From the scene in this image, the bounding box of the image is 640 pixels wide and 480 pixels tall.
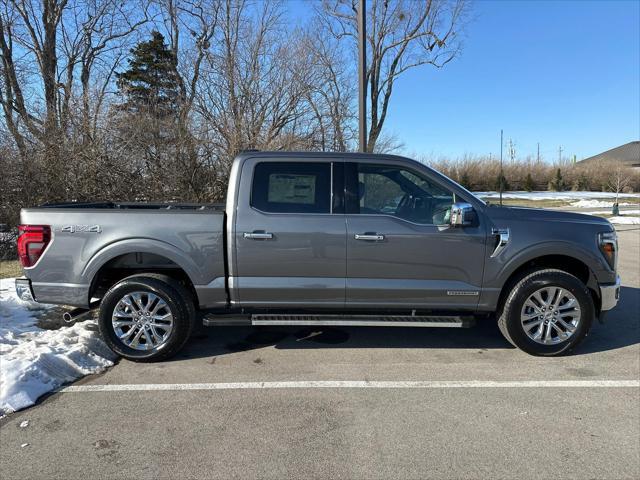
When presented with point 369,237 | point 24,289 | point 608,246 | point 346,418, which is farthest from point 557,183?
point 24,289

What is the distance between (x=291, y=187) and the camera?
4199mm

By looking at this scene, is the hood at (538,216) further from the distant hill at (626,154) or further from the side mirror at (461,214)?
the distant hill at (626,154)

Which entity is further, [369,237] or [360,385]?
[369,237]

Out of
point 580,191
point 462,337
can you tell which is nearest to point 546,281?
point 462,337

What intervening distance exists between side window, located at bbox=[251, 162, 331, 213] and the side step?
1.06 m

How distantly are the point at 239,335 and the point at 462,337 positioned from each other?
2.61 meters

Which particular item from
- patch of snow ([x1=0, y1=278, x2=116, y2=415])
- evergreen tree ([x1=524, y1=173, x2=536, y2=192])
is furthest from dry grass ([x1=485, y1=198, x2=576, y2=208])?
patch of snow ([x1=0, y1=278, x2=116, y2=415])

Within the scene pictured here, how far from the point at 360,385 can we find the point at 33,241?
11.1 feet

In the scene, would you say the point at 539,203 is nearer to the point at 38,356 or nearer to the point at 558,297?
the point at 558,297

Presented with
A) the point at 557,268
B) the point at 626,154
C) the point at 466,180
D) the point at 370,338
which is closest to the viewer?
the point at 557,268

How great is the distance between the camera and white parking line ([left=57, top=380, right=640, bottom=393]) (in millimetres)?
3592

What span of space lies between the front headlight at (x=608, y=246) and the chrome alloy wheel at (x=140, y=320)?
14.3 feet

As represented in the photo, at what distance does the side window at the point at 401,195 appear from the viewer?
4.18 m

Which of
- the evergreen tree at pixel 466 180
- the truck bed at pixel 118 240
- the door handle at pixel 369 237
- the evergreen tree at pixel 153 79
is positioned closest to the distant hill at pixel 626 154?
the evergreen tree at pixel 466 180
